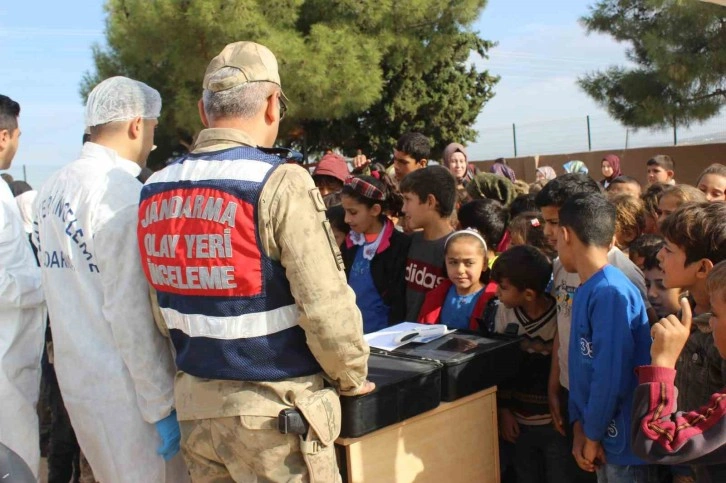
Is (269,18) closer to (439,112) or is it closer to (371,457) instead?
(439,112)

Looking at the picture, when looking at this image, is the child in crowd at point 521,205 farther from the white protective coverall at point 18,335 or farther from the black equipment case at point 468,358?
the white protective coverall at point 18,335

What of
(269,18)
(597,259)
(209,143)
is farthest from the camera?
(269,18)

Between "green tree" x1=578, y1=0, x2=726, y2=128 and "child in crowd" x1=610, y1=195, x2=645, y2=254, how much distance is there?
9.63 meters

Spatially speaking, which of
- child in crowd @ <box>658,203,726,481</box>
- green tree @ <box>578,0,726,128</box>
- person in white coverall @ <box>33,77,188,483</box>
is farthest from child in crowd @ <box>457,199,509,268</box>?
green tree @ <box>578,0,726,128</box>

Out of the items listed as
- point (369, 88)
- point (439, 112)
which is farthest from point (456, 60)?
point (369, 88)

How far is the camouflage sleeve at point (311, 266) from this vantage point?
2135 millimetres

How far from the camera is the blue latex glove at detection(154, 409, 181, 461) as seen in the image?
262 cm

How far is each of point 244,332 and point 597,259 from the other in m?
1.39

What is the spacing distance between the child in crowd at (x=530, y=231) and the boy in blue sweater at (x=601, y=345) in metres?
1.12

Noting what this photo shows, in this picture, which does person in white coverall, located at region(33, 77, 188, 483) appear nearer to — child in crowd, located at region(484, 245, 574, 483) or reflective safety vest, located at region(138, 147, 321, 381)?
reflective safety vest, located at region(138, 147, 321, 381)

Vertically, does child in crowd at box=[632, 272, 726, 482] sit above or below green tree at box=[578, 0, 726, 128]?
below

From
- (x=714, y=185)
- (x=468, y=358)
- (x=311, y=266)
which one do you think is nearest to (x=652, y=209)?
(x=714, y=185)

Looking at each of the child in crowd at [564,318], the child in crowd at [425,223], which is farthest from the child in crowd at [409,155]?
the child in crowd at [564,318]

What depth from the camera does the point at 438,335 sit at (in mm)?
3049
